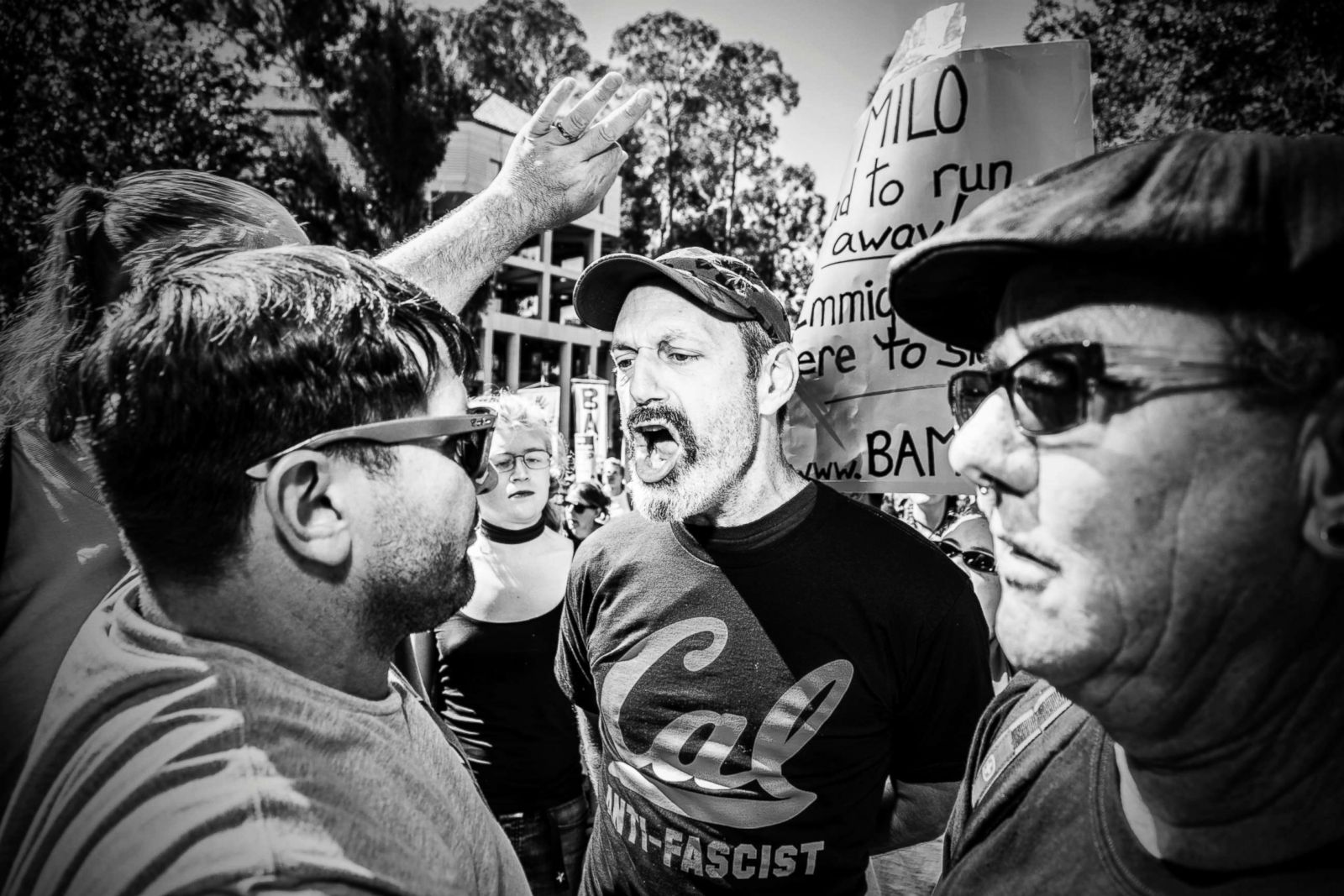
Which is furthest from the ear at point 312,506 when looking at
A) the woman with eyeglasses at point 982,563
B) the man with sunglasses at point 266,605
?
the woman with eyeglasses at point 982,563

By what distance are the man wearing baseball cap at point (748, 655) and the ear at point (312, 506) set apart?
1150mm

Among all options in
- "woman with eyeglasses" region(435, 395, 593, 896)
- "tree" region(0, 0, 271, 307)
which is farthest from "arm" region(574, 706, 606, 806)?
"tree" region(0, 0, 271, 307)

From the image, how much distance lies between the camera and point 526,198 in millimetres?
2164

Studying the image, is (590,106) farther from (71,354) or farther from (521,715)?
(521,715)

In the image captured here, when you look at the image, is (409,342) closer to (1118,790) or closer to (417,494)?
(417,494)

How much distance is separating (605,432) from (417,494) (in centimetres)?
1037

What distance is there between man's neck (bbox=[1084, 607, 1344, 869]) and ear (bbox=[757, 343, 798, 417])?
1.64m

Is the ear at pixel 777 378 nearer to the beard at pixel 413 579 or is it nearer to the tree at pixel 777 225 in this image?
the beard at pixel 413 579

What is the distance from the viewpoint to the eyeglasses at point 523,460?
3902mm

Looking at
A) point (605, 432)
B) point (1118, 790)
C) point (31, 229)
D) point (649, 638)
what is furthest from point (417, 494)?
point (31, 229)

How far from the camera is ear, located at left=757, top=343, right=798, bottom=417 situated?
99.9 inches

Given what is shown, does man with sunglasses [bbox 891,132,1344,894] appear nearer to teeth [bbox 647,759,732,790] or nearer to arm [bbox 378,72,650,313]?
teeth [bbox 647,759,732,790]

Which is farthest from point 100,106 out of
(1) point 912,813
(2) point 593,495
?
(1) point 912,813

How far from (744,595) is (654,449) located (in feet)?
2.10
